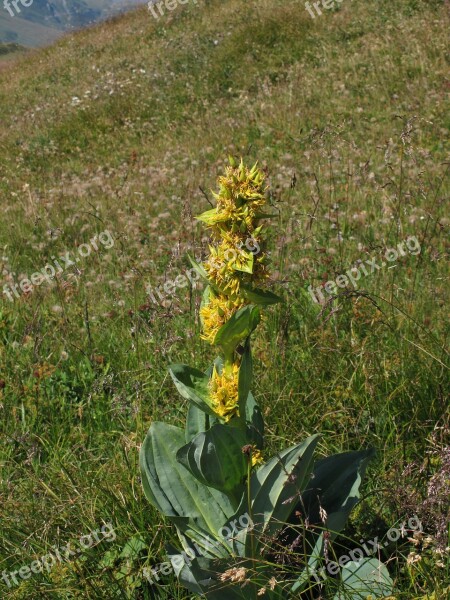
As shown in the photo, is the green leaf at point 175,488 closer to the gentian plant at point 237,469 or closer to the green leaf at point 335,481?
the gentian plant at point 237,469

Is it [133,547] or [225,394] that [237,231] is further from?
[133,547]

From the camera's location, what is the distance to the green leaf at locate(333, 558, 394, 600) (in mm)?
2246

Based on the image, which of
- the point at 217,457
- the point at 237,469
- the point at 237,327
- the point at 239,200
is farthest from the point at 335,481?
the point at 239,200

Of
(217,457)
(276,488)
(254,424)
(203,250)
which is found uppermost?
(203,250)

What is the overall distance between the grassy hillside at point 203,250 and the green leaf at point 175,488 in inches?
10.4

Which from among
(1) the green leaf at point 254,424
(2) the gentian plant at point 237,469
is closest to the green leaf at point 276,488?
(2) the gentian plant at point 237,469

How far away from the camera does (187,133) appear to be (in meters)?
10.3

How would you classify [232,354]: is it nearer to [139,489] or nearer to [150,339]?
[139,489]

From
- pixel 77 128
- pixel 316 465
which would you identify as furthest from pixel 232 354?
pixel 77 128

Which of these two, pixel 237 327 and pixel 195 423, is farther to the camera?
pixel 195 423

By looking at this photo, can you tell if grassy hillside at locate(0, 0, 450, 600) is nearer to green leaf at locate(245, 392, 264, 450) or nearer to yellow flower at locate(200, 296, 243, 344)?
green leaf at locate(245, 392, 264, 450)

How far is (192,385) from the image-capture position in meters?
2.44

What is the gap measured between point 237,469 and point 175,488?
1.19 feet

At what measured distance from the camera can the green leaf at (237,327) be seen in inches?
86.1
